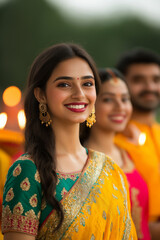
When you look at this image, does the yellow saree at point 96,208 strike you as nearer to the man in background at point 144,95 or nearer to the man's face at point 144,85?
the man in background at point 144,95

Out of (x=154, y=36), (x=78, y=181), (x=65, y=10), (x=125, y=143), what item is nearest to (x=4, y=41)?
(x=65, y=10)

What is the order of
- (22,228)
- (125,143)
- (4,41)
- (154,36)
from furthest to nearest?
(154,36) → (4,41) → (125,143) → (22,228)

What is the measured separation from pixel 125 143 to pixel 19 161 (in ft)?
5.63

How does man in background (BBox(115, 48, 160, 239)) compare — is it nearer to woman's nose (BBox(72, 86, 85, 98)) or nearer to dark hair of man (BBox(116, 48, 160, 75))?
dark hair of man (BBox(116, 48, 160, 75))

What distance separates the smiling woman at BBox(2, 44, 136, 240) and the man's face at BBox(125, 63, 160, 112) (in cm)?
177

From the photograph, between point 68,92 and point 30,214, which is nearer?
point 30,214

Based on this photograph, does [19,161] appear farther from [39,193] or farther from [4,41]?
[4,41]

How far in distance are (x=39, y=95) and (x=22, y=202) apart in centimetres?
62

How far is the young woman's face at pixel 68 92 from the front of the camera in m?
2.04

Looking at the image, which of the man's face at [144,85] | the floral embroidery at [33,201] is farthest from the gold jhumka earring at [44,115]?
the man's face at [144,85]

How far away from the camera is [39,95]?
212 centimetres

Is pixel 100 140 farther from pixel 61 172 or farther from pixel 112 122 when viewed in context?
pixel 61 172

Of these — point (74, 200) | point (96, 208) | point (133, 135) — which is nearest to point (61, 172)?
point (74, 200)

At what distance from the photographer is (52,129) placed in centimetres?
214
